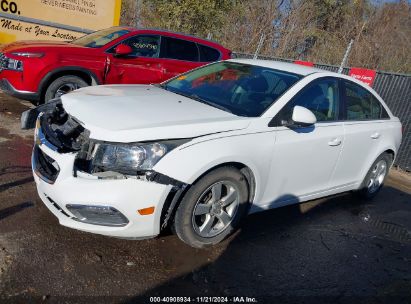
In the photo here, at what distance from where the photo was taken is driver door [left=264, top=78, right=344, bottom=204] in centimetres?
394

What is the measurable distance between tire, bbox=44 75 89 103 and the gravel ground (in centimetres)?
224

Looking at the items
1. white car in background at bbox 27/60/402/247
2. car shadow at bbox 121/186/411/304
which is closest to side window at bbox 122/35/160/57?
white car in background at bbox 27/60/402/247

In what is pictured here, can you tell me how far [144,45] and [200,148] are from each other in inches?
198

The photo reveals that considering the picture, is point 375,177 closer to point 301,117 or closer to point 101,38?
point 301,117

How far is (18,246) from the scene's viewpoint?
3268mm

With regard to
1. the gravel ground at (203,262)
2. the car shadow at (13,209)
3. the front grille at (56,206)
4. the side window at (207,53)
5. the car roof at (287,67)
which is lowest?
the car shadow at (13,209)

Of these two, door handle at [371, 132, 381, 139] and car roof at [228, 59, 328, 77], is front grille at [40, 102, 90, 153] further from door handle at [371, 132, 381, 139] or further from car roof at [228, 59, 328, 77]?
door handle at [371, 132, 381, 139]

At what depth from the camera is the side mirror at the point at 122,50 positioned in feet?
23.8

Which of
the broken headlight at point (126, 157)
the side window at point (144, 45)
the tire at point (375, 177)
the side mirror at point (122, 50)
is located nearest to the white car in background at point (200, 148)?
Result: the broken headlight at point (126, 157)

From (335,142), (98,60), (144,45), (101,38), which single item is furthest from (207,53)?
(335,142)

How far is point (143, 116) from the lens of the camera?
11.3 feet

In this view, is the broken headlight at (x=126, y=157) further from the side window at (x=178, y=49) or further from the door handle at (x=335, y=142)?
the side window at (x=178, y=49)

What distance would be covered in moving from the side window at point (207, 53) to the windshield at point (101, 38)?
5.34 ft

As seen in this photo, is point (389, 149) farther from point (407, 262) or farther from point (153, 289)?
point (153, 289)
